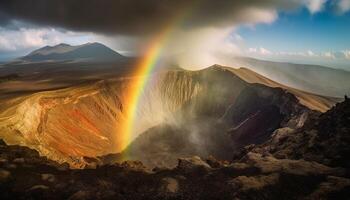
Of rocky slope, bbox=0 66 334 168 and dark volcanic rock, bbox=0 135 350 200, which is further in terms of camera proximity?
rocky slope, bbox=0 66 334 168

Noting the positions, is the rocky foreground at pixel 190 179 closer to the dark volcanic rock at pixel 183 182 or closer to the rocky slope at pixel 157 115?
the dark volcanic rock at pixel 183 182

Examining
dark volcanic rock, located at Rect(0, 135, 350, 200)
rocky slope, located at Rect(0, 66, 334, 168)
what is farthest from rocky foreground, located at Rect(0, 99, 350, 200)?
rocky slope, located at Rect(0, 66, 334, 168)

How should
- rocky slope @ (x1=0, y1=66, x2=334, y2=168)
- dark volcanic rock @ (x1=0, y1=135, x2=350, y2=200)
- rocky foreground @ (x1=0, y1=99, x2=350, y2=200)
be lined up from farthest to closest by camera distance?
rocky slope @ (x1=0, y1=66, x2=334, y2=168) < rocky foreground @ (x1=0, y1=99, x2=350, y2=200) < dark volcanic rock @ (x1=0, y1=135, x2=350, y2=200)

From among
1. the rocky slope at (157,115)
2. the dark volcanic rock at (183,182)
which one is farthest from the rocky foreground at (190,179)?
the rocky slope at (157,115)

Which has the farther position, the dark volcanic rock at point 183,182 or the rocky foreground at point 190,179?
the rocky foreground at point 190,179

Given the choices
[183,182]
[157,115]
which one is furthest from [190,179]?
[157,115]

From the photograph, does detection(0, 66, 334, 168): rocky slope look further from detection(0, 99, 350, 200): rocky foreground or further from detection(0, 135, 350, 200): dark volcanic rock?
detection(0, 135, 350, 200): dark volcanic rock

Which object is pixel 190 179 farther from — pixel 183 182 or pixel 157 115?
pixel 157 115

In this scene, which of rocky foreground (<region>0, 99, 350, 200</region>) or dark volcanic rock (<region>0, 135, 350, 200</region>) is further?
rocky foreground (<region>0, 99, 350, 200</region>)

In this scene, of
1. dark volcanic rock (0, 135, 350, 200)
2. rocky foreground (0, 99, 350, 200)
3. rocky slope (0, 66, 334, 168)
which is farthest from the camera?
rocky slope (0, 66, 334, 168)
